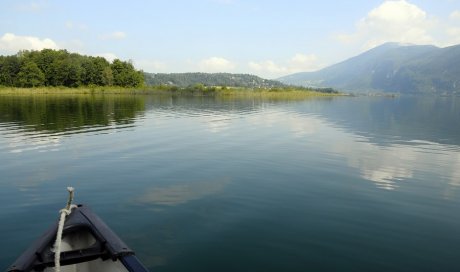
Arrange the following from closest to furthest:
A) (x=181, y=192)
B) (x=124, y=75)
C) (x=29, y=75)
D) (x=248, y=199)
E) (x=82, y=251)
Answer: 1. (x=82, y=251)
2. (x=248, y=199)
3. (x=181, y=192)
4. (x=29, y=75)
5. (x=124, y=75)

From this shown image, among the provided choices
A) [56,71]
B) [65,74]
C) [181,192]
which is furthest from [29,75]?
[181,192]

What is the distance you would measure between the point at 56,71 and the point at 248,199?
522 ft

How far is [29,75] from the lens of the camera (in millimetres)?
143750

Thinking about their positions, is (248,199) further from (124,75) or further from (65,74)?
(124,75)

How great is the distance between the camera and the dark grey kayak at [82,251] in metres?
7.72

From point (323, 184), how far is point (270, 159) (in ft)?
22.1

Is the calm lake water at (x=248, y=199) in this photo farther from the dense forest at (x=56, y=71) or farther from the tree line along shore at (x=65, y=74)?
the dense forest at (x=56, y=71)

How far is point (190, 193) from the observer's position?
1727cm

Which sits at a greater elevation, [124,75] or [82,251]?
[124,75]

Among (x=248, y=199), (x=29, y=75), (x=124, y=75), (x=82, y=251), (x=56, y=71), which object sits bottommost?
(x=248, y=199)

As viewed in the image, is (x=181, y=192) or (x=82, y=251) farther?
(x=181, y=192)

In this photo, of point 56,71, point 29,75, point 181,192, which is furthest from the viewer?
point 56,71

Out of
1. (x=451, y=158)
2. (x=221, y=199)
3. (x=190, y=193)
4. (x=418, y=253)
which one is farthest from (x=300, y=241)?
(x=451, y=158)

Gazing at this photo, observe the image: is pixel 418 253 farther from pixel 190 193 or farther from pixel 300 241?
pixel 190 193
